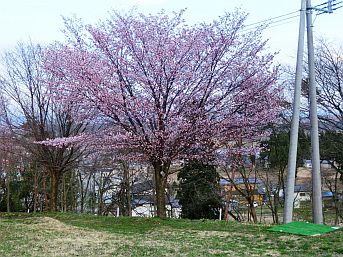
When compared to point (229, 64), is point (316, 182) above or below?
below

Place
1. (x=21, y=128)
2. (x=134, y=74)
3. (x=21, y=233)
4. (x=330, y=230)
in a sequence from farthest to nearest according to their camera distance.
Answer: (x=21, y=128) → (x=134, y=74) → (x=21, y=233) → (x=330, y=230)

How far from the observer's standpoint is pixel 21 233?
8.99 m

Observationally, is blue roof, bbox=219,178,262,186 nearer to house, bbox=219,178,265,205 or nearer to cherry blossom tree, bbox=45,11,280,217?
house, bbox=219,178,265,205

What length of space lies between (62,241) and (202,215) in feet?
38.4

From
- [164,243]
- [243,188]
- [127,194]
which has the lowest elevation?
[164,243]

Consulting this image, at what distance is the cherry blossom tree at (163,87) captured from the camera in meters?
10.9

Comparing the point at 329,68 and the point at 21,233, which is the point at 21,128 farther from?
the point at 329,68

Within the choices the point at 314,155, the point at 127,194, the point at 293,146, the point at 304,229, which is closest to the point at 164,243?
the point at 304,229

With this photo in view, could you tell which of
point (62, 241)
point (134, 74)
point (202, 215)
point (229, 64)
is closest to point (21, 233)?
point (62, 241)

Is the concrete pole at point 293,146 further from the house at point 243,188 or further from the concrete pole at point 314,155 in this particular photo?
the house at point 243,188

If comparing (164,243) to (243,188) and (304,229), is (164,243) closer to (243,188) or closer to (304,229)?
(304,229)

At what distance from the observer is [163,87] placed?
36.1ft

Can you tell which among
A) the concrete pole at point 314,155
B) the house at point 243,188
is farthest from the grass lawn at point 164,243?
the house at point 243,188

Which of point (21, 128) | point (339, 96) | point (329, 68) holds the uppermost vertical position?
point (329, 68)
